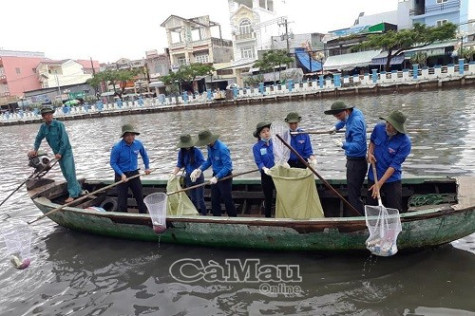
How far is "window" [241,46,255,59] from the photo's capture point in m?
44.1

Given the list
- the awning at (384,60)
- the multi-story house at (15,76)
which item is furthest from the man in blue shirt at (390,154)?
the multi-story house at (15,76)

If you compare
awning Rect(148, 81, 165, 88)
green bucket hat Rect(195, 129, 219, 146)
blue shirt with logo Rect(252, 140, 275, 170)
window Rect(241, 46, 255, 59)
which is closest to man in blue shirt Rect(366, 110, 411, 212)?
blue shirt with logo Rect(252, 140, 275, 170)

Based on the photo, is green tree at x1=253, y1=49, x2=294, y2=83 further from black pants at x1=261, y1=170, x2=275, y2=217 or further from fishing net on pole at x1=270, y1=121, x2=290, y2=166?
fishing net on pole at x1=270, y1=121, x2=290, y2=166

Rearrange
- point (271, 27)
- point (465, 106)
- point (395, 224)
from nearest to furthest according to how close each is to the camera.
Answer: point (395, 224) → point (465, 106) → point (271, 27)

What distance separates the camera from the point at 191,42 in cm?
4656

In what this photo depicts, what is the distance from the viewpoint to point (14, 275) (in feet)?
18.5

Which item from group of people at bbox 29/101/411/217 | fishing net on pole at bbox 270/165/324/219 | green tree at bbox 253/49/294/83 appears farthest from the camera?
green tree at bbox 253/49/294/83

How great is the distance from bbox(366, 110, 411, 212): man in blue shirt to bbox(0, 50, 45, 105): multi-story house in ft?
187

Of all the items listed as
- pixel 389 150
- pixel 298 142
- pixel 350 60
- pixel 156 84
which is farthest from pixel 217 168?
pixel 156 84

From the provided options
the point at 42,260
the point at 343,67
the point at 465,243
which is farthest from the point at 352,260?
the point at 343,67

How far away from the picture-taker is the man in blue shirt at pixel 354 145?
4.67m

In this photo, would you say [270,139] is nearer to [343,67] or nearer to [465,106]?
[465,106]

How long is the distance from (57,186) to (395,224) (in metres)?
6.08

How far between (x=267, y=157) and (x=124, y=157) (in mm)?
2399
